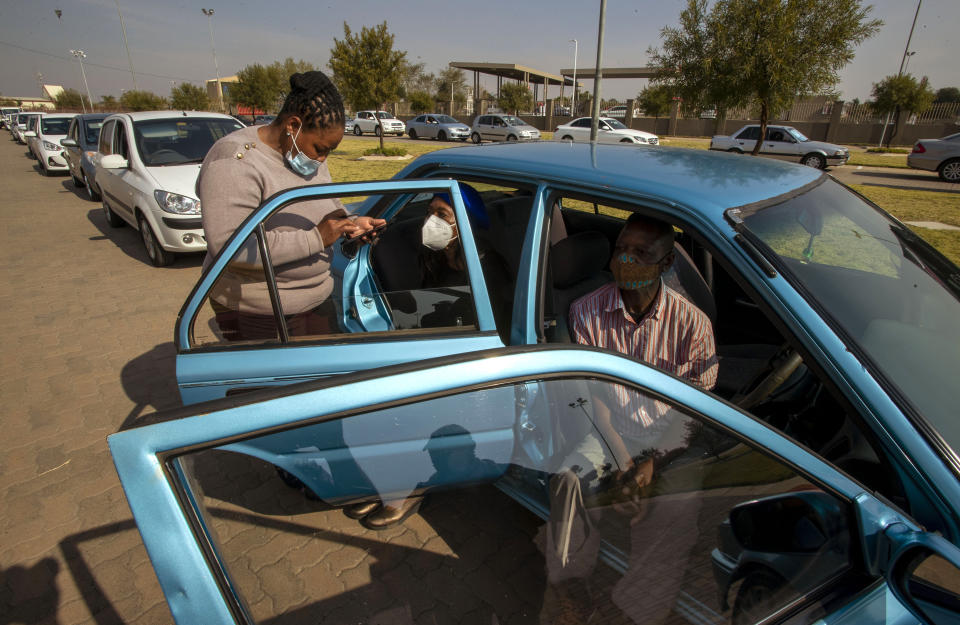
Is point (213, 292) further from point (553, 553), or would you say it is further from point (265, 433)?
point (553, 553)

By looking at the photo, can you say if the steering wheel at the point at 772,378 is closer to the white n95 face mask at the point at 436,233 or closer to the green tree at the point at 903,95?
the white n95 face mask at the point at 436,233

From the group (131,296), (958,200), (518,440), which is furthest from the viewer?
(958,200)

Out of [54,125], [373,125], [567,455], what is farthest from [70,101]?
[567,455]

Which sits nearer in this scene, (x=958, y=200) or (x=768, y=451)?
(x=768, y=451)

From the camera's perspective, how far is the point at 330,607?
0.87m

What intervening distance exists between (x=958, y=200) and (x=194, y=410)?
15016 millimetres

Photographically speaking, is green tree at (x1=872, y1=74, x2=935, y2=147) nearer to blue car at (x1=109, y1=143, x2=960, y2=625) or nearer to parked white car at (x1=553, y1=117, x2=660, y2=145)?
parked white car at (x1=553, y1=117, x2=660, y2=145)

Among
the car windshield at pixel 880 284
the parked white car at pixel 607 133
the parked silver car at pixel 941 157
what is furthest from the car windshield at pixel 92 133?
the parked silver car at pixel 941 157

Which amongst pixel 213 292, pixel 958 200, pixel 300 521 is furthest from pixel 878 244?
pixel 958 200

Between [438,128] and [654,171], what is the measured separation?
96.5 feet

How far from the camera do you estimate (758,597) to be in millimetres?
1110

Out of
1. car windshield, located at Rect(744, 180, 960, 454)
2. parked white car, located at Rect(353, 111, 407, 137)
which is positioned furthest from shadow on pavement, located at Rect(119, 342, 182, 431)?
parked white car, located at Rect(353, 111, 407, 137)

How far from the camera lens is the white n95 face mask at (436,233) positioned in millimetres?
2250

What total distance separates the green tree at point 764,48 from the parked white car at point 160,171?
12253 mm
